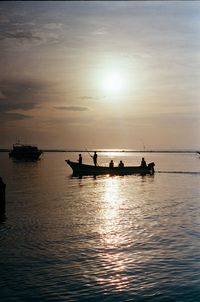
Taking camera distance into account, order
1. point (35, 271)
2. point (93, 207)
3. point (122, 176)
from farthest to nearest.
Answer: point (122, 176)
point (93, 207)
point (35, 271)

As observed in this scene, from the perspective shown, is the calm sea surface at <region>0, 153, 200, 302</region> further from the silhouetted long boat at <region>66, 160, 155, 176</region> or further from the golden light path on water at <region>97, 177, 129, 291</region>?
the silhouetted long boat at <region>66, 160, 155, 176</region>

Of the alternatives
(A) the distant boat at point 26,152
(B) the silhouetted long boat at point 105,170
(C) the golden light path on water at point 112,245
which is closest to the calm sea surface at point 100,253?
(C) the golden light path on water at point 112,245

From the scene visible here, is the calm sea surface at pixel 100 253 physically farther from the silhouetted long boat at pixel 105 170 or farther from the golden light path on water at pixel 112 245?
the silhouetted long boat at pixel 105 170

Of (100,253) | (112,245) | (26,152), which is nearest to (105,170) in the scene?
(112,245)

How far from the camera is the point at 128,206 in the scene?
108 ft

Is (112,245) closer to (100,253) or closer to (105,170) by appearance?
(100,253)

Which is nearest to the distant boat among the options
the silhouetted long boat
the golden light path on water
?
the silhouetted long boat

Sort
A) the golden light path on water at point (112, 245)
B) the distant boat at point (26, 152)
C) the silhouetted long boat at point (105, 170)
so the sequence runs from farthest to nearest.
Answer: the distant boat at point (26, 152) < the silhouetted long boat at point (105, 170) < the golden light path on water at point (112, 245)

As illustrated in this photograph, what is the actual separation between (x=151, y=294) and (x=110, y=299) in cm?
134

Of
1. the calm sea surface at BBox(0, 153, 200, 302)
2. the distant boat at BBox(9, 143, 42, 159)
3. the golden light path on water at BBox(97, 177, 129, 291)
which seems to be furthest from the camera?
the distant boat at BBox(9, 143, 42, 159)

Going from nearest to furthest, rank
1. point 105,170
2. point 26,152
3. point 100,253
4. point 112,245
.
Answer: point 100,253
point 112,245
point 105,170
point 26,152

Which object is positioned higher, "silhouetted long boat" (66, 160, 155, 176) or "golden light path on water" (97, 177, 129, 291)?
"silhouetted long boat" (66, 160, 155, 176)

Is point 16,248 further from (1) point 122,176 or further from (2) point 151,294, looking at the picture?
(1) point 122,176

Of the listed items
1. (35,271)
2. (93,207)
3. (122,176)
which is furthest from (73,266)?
(122,176)
